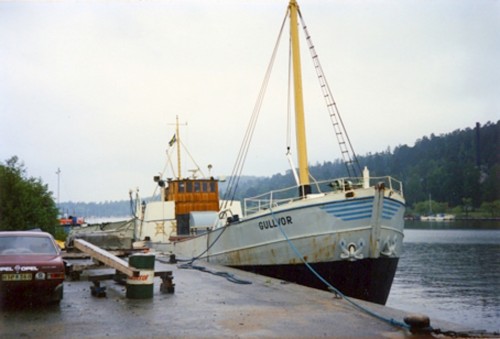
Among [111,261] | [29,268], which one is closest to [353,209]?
[111,261]

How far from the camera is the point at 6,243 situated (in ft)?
34.8

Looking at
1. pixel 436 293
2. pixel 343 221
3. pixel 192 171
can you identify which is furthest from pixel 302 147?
pixel 192 171

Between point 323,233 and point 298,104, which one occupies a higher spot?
point 298,104

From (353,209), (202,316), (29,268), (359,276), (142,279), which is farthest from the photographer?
(359,276)

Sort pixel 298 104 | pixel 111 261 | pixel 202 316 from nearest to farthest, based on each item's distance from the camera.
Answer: pixel 202 316, pixel 111 261, pixel 298 104

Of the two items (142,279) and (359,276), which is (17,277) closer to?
(142,279)

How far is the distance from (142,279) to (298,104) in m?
8.63

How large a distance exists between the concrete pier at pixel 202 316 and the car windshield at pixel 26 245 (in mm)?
1049

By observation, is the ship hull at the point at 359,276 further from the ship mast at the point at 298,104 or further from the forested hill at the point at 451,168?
the forested hill at the point at 451,168

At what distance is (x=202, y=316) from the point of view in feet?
30.7


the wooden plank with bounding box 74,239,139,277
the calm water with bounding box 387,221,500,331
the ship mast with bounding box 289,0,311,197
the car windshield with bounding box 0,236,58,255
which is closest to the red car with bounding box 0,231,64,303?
the car windshield with bounding box 0,236,58,255

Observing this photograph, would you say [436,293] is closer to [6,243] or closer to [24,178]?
[6,243]

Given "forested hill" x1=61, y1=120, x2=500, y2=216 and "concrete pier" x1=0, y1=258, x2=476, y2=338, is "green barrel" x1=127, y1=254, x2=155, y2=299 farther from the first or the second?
"forested hill" x1=61, y1=120, x2=500, y2=216

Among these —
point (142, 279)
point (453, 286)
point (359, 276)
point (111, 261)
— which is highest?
point (111, 261)
